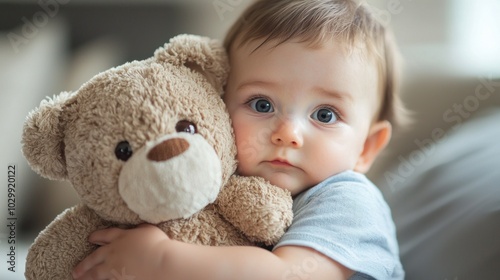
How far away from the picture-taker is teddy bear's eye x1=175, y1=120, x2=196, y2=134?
1.94ft

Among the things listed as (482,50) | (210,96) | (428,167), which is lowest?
(428,167)

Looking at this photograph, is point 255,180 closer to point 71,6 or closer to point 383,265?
point 383,265

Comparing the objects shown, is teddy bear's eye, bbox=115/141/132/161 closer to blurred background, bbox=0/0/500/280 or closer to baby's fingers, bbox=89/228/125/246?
baby's fingers, bbox=89/228/125/246

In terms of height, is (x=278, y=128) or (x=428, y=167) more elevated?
(x=278, y=128)

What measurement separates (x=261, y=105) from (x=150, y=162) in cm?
22

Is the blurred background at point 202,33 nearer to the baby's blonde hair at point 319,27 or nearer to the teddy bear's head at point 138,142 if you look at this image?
the baby's blonde hair at point 319,27

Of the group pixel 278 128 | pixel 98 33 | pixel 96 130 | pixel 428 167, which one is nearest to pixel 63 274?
pixel 96 130

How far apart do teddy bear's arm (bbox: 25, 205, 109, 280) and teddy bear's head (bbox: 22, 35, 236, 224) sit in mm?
51

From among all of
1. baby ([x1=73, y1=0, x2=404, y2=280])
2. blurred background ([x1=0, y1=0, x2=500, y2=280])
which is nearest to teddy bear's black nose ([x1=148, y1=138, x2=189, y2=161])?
baby ([x1=73, y1=0, x2=404, y2=280])

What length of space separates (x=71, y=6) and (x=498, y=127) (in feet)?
3.42

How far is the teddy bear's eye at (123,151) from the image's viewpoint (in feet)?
1.88

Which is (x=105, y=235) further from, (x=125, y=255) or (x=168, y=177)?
(x=168, y=177)

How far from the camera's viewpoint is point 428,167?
103cm

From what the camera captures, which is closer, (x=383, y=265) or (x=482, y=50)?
(x=383, y=265)
